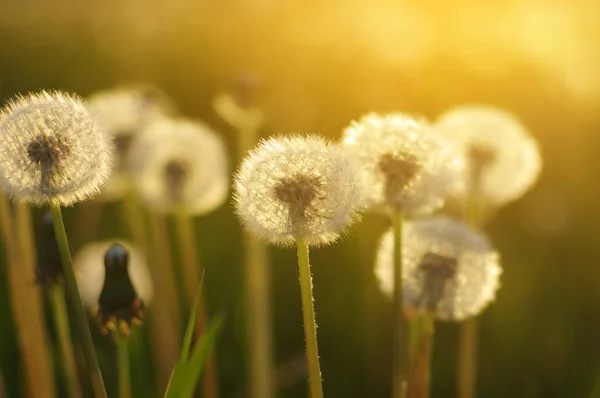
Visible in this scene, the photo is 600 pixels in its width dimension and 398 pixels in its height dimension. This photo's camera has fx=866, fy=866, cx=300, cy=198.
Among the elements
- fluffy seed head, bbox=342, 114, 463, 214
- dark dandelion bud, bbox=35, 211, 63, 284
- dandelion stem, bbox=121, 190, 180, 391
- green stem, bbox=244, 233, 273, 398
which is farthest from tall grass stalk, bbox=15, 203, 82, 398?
fluffy seed head, bbox=342, 114, 463, 214

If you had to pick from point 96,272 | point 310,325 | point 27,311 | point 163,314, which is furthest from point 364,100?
point 310,325

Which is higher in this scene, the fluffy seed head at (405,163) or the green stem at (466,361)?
the fluffy seed head at (405,163)

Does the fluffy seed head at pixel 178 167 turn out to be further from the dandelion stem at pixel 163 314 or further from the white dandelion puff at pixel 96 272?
the white dandelion puff at pixel 96 272

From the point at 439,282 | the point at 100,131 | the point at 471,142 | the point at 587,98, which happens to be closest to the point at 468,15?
the point at 587,98

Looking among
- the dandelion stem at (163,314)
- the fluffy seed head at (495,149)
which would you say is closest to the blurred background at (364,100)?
the dandelion stem at (163,314)

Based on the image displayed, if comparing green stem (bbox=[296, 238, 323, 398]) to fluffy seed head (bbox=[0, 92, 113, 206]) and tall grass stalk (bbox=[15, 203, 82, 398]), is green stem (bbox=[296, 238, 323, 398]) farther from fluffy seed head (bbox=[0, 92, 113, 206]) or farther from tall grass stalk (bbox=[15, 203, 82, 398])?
tall grass stalk (bbox=[15, 203, 82, 398])
